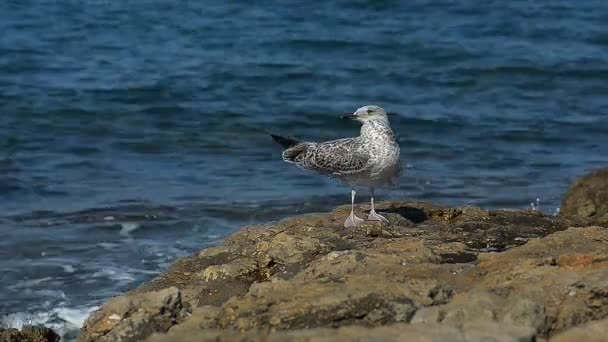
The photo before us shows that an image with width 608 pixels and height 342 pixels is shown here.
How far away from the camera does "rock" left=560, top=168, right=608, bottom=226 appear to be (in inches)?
342

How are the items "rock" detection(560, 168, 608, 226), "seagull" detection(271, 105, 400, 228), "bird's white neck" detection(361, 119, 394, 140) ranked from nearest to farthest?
"seagull" detection(271, 105, 400, 228) → "bird's white neck" detection(361, 119, 394, 140) → "rock" detection(560, 168, 608, 226)

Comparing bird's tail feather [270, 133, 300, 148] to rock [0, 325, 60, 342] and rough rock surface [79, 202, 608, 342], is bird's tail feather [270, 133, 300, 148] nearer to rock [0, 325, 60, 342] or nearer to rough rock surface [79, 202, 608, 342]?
rough rock surface [79, 202, 608, 342]

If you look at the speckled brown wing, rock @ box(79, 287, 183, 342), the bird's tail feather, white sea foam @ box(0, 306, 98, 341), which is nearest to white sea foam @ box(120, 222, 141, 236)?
white sea foam @ box(0, 306, 98, 341)

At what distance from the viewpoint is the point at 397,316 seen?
161 inches

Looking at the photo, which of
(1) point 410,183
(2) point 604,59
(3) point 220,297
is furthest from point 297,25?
(3) point 220,297

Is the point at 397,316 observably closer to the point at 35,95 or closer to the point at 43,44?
the point at 35,95

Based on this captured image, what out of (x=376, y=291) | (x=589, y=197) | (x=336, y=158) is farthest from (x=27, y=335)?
(x=589, y=197)

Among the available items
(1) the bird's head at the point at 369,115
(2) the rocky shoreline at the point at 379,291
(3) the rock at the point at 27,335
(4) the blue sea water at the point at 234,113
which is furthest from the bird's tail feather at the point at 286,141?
(3) the rock at the point at 27,335

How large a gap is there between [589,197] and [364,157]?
2.92 m

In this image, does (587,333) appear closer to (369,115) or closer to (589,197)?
(369,115)

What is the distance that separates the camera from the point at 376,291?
4.20 meters

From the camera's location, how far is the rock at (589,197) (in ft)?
28.5

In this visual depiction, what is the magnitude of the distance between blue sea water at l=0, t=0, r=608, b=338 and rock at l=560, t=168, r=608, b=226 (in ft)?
5.93

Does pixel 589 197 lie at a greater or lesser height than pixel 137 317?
lesser
